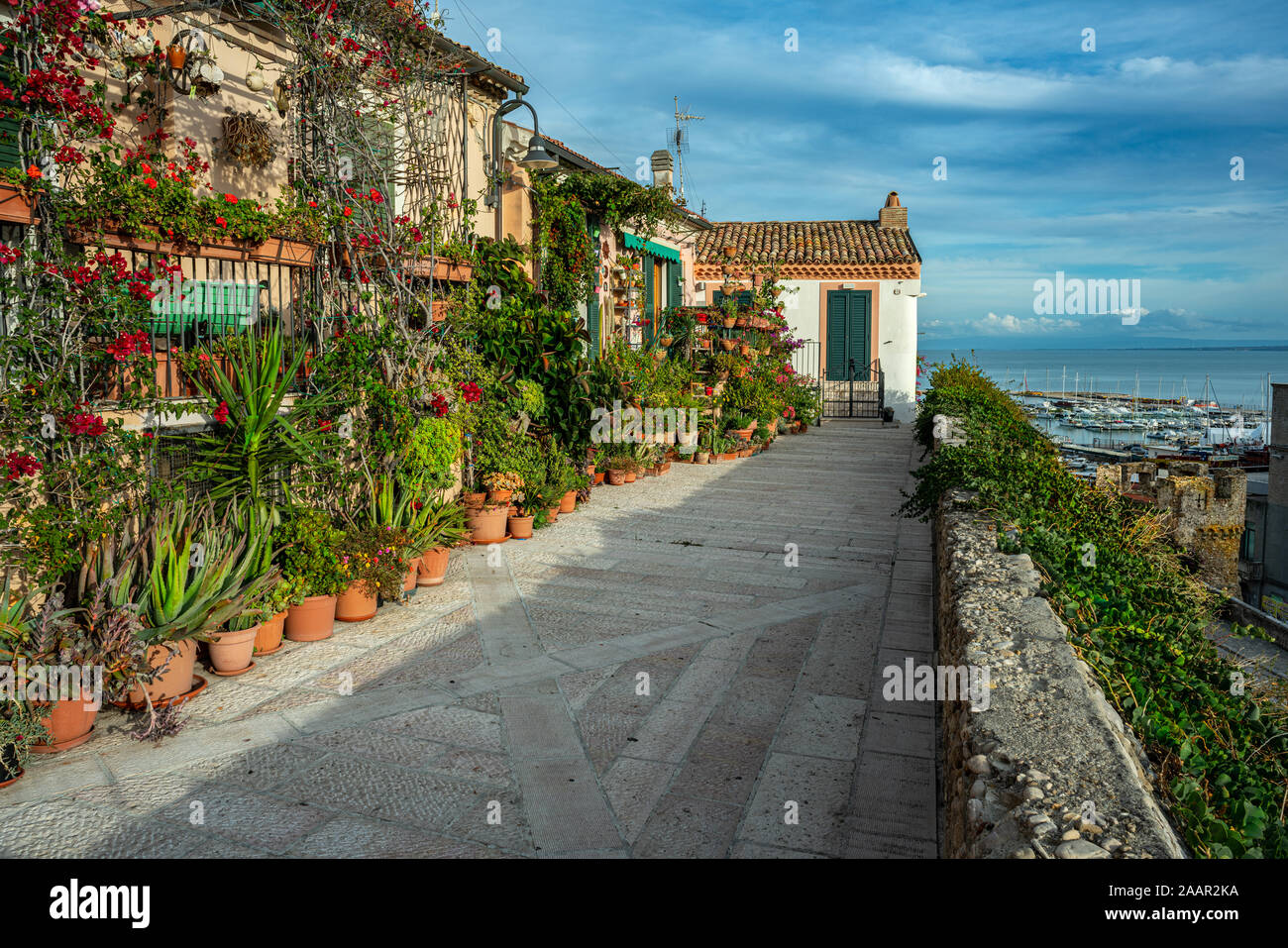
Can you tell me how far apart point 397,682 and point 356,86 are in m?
4.28

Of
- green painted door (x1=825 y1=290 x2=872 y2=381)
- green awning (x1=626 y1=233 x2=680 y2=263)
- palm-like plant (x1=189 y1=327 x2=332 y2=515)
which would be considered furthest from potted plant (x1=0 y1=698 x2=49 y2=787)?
green painted door (x1=825 y1=290 x2=872 y2=381)

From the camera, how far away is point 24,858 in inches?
115

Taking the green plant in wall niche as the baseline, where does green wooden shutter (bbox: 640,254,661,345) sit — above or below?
above

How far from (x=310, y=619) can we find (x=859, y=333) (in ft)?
55.1

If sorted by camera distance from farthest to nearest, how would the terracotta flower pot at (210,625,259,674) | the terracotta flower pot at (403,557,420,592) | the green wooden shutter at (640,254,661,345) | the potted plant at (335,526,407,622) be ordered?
the green wooden shutter at (640,254,661,345) → the terracotta flower pot at (403,557,420,592) → the potted plant at (335,526,407,622) → the terracotta flower pot at (210,625,259,674)

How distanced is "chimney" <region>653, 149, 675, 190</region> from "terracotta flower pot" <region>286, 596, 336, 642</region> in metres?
14.2

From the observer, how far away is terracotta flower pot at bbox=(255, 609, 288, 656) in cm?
483

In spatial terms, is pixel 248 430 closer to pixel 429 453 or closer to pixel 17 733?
pixel 429 453

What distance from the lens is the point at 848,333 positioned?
19.8 m

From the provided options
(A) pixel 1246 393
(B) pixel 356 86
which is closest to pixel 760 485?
(B) pixel 356 86

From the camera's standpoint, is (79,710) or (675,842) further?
(79,710)

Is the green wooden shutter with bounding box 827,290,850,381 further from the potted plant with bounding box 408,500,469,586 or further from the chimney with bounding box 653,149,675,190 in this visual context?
the potted plant with bounding box 408,500,469,586
